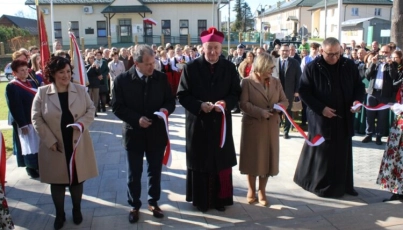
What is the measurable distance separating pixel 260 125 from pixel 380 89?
14.0 ft

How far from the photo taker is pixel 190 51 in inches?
Result: 634

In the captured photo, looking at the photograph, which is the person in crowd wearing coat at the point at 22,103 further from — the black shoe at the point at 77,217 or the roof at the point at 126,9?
the roof at the point at 126,9

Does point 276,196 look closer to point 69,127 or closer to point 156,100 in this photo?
point 156,100

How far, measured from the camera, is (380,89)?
7.67m

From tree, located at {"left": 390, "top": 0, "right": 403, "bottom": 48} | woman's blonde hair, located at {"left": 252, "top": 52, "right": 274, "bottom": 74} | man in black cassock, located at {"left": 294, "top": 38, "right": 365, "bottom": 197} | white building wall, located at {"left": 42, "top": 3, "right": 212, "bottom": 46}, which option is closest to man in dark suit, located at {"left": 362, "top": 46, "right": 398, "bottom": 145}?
man in black cassock, located at {"left": 294, "top": 38, "right": 365, "bottom": 197}

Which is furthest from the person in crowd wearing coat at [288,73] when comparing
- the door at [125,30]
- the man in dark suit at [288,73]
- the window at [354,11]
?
the window at [354,11]

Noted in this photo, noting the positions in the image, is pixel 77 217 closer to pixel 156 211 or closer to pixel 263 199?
pixel 156 211

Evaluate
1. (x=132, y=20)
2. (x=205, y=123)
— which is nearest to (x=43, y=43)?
(x=205, y=123)

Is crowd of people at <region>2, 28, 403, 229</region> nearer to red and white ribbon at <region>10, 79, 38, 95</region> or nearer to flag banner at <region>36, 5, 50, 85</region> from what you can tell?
red and white ribbon at <region>10, 79, 38, 95</region>

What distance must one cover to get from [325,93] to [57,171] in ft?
11.1

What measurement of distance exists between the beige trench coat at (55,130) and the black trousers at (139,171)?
48 cm

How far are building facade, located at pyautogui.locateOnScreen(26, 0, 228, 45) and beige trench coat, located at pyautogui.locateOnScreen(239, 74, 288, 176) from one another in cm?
3505

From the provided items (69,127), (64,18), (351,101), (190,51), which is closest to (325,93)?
(351,101)

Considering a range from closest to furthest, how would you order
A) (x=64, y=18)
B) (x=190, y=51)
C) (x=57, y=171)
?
(x=57, y=171)
(x=190, y=51)
(x=64, y=18)
